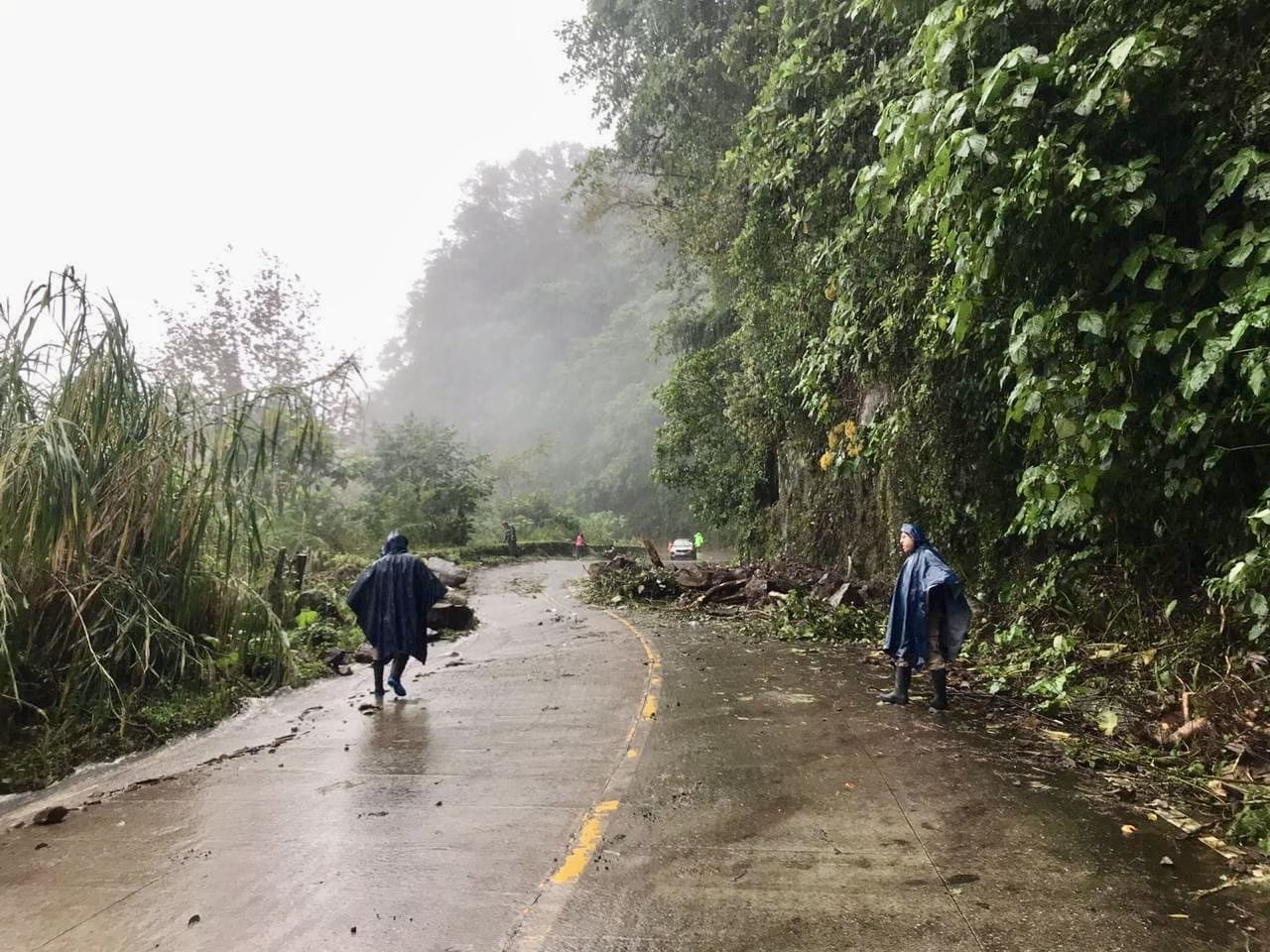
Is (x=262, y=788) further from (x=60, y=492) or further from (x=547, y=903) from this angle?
(x=60, y=492)

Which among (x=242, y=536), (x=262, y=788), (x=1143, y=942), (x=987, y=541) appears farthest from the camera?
(x=987, y=541)

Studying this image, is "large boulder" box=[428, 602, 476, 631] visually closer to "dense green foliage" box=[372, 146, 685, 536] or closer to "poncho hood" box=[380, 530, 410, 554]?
"poncho hood" box=[380, 530, 410, 554]

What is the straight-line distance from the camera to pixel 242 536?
29.0ft

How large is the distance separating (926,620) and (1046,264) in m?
3.09

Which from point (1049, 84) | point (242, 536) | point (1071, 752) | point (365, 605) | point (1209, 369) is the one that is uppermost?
point (1049, 84)

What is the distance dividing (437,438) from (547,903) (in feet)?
111

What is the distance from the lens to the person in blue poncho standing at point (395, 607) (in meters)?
8.66

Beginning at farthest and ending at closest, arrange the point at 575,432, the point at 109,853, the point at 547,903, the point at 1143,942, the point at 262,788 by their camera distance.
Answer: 1. the point at 575,432
2. the point at 262,788
3. the point at 109,853
4. the point at 547,903
5. the point at 1143,942

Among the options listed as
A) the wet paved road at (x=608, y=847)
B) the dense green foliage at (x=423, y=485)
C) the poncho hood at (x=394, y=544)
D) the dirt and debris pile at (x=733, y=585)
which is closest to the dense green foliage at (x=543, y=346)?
the dense green foliage at (x=423, y=485)

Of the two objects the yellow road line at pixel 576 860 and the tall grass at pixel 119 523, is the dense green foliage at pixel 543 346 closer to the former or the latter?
the tall grass at pixel 119 523

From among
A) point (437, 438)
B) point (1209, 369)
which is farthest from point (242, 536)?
point (437, 438)

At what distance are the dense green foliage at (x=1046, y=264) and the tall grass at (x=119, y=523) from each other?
6.60 m

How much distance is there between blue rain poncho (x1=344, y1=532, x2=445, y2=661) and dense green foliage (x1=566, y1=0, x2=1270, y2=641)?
5062 millimetres

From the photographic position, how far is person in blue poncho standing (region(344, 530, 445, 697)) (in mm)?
8656
